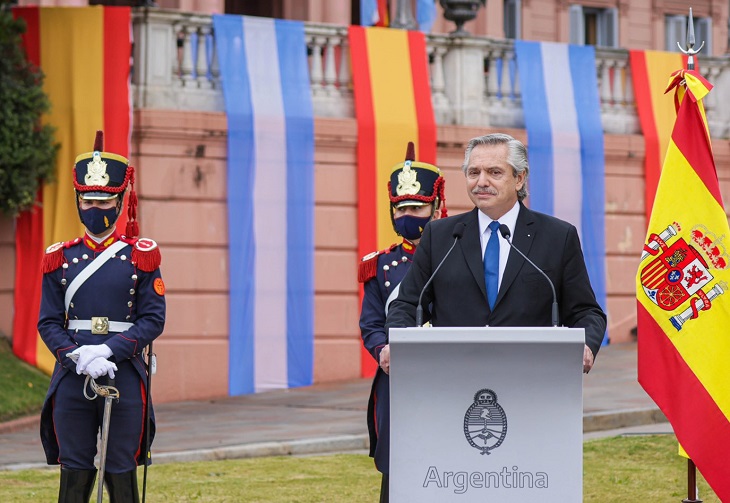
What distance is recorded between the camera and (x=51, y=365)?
15023mm

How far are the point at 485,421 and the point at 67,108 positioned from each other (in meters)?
11.1

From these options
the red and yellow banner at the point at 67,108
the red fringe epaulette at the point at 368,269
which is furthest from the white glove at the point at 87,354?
the red and yellow banner at the point at 67,108

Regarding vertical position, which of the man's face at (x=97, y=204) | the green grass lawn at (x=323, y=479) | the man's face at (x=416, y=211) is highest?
the man's face at (x=97, y=204)

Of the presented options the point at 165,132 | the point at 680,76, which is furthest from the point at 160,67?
the point at 680,76

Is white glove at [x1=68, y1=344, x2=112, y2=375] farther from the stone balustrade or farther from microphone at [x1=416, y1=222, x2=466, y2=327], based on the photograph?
the stone balustrade

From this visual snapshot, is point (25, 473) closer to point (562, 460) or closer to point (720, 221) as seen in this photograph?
point (720, 221)

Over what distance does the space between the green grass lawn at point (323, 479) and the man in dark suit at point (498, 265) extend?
3.69m

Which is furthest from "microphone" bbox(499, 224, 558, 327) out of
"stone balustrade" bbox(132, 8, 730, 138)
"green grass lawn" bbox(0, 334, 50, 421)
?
"stone balustrade" bbox(132, 8, 730, 138)

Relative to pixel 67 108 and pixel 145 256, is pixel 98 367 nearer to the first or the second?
pixel 145 256

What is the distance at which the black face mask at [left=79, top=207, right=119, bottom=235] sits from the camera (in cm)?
741

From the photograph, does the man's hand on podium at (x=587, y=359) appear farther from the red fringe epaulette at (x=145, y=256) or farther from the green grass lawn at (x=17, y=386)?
the green grass lawn at (x=17, y=386)

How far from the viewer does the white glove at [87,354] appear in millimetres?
7082

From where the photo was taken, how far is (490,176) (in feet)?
18.4

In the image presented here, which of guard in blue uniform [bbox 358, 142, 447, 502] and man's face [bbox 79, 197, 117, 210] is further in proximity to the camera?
guard in blue uniform [bbox 358, 142, 447, 502]
